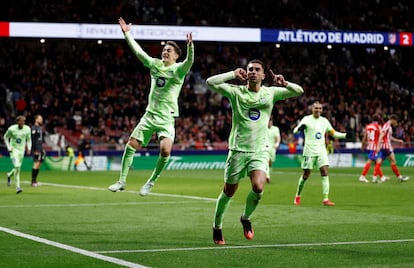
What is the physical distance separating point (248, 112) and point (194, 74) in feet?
126

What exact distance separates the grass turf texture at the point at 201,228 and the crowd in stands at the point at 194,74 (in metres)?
18.4

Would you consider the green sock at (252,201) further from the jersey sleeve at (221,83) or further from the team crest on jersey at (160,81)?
the team crest on jersey at (160,81)

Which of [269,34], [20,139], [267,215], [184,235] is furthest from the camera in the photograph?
[269,34]

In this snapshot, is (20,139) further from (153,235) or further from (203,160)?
(203,160)

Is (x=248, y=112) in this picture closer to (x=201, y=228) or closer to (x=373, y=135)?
(x=201, y=228)

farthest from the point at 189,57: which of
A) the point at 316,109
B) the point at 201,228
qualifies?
the point at 316,109

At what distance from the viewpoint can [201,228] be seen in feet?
49.4

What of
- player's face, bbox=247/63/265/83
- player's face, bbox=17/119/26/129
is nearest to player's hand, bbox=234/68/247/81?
player's face, bbox=247/63/265/83

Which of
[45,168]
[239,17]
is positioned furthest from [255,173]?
[239,17]

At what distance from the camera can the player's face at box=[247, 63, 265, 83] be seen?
12.2 metres

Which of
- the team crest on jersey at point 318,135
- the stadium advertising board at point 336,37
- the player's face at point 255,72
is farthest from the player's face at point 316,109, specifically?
the stadium advertising board at point 336,37

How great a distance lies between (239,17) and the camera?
50938 millimetres

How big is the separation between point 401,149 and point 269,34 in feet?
32.1

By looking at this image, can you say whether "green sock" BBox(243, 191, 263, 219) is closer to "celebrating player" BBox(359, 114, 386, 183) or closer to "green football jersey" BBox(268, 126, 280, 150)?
"green football jersey" BBox(268, 126, 280, 150)
